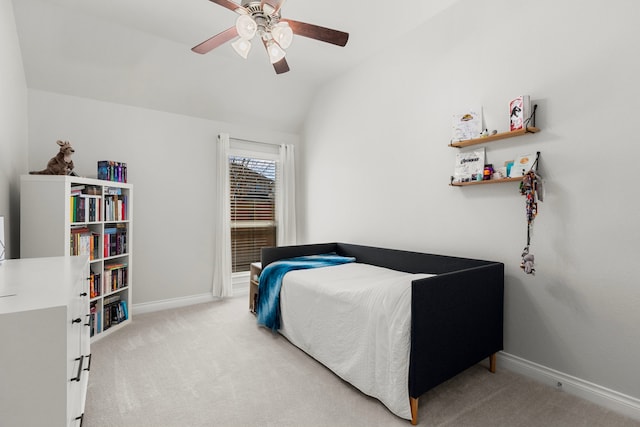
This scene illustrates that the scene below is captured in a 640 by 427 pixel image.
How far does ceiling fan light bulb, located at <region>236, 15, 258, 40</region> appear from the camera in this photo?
176cm

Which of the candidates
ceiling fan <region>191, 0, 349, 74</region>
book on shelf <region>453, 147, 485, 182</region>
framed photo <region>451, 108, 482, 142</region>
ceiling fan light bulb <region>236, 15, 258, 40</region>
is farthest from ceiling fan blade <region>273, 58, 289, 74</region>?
book on shelf <region>453, 147, 485, 182</region>

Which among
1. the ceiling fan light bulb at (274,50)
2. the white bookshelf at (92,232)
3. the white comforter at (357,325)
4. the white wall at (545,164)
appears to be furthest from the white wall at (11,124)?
the white wall at (545,164)

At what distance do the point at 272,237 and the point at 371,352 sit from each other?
2.97m

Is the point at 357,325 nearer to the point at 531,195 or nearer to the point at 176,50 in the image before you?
the point at 531,195

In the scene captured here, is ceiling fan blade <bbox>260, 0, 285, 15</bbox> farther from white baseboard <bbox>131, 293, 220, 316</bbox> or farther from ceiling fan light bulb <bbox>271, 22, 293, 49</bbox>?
white baseboard <bbox>131, 293, 220, 316</bbox>

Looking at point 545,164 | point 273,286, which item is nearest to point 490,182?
point 545,164

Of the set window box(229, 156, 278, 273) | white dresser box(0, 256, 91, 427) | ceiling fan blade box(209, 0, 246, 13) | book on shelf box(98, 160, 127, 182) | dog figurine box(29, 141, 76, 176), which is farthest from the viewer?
window box(229, 156, 278, 273)

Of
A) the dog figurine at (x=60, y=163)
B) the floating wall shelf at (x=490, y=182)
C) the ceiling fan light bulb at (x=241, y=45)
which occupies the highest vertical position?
the ceiling fan light bulb at (x=241, y=45)

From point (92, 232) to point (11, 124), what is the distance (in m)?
1.04

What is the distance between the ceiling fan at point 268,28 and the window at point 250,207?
2.24 metres

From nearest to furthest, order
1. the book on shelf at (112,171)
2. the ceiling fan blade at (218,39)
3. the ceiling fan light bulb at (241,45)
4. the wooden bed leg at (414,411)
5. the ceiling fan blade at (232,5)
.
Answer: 1. the wooden bed leg at (414,411)
2. the ceiling fan blade at (232,5)
3. the ceiling fan light bulb at (241,45)
4. the ceiling fan blade at (218,39)
5. the book on shelf at (112,171)

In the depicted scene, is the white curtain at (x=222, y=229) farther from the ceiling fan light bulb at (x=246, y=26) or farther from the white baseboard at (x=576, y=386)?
the white baseboard at (x=576, y=386)

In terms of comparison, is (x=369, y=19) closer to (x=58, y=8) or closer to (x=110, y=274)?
(x=58, y=8)

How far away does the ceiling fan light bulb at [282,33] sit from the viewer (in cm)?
185
